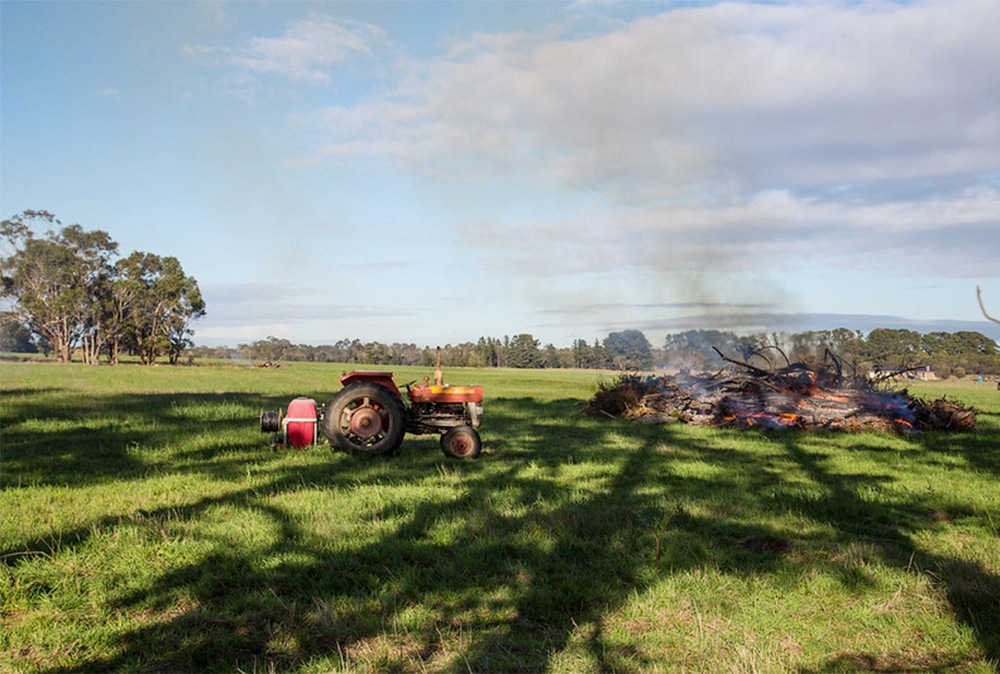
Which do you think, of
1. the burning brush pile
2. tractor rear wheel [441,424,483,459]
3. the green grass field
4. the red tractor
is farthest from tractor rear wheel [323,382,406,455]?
the burning brush pile

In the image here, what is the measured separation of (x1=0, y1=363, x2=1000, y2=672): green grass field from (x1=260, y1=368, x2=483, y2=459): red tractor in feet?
1.53

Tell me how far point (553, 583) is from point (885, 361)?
14.5 m

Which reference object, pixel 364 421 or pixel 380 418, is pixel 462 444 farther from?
pixel 364 421

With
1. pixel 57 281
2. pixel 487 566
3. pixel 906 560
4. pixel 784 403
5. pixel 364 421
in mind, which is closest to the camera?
pixel 487 566

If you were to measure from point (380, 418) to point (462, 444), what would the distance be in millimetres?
1156

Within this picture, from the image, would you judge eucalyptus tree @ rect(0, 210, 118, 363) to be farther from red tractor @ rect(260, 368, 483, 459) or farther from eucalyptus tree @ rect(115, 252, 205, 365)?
red tractor @ rect(260, 368, 483, 459)

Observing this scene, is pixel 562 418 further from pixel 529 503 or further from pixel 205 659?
pixel 205 659

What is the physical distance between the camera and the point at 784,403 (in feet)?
47.5

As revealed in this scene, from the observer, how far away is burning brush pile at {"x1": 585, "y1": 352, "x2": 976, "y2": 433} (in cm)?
1411

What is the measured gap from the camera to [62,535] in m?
5.39

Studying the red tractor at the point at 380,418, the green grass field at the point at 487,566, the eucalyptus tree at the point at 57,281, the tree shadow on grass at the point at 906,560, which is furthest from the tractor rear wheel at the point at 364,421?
the eucalyptus tree at the point at 57,281

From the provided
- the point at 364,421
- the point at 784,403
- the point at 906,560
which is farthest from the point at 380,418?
the point at 784,403

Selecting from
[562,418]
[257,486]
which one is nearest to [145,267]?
[562,418]

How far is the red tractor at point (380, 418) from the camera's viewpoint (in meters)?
9.25
